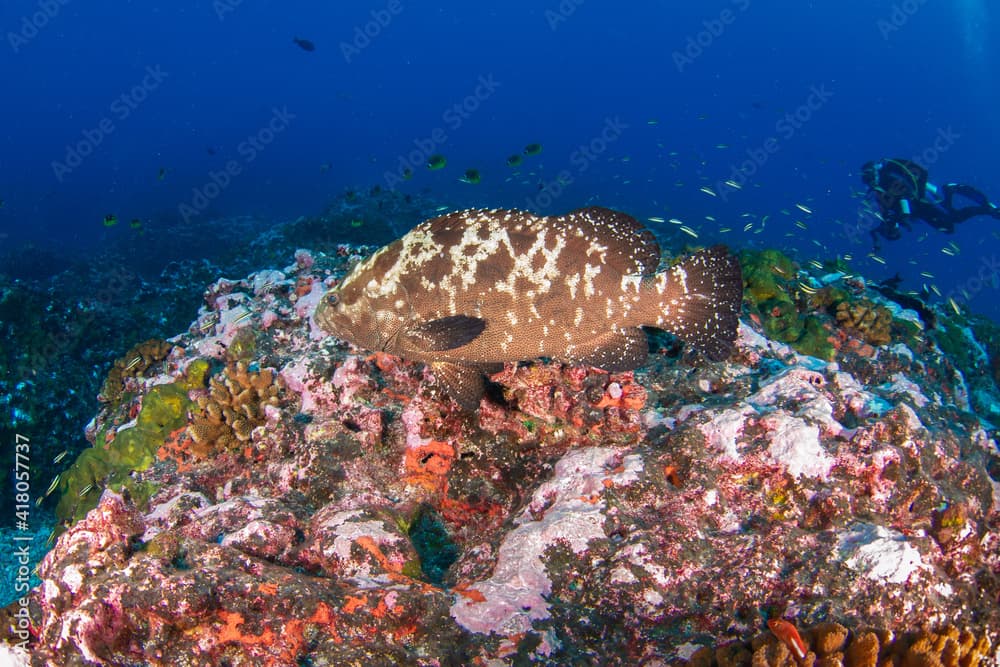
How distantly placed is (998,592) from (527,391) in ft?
10.0

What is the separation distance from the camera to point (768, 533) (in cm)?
316

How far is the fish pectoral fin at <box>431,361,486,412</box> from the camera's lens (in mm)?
3920

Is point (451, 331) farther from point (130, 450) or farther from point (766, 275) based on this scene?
point (766, 275)

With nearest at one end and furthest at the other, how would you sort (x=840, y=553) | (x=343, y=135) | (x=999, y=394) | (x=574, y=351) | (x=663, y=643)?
(x=663, y=643) → (x=840, y=553) → (x=574, y=351) → (x=999, y=394) → (x=343, y=135)

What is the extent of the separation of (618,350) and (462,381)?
3.95 ft

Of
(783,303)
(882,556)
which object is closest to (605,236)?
(882,556)

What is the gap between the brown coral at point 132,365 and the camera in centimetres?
638

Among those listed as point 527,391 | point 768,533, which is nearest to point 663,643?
point 768,533

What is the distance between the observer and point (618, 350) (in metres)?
3.90

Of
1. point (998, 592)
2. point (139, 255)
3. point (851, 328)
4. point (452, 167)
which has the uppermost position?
A: point (998, 592)

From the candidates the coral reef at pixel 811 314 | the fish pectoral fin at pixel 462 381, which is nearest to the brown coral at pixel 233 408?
the fish pectoral fin at pixel 462 381

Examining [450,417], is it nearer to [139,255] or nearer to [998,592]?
[998,592]

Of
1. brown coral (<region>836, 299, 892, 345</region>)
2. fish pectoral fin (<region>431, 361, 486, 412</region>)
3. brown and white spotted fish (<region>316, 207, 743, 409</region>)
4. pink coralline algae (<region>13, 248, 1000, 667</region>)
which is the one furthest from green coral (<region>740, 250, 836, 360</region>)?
fish pectoral fin (<region>431, 361, 486, 412</region>)

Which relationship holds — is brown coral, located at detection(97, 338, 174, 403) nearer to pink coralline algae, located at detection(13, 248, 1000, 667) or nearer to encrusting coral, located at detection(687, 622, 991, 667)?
pink coralline algae, located at detection(13, 248, 1000, 667)
